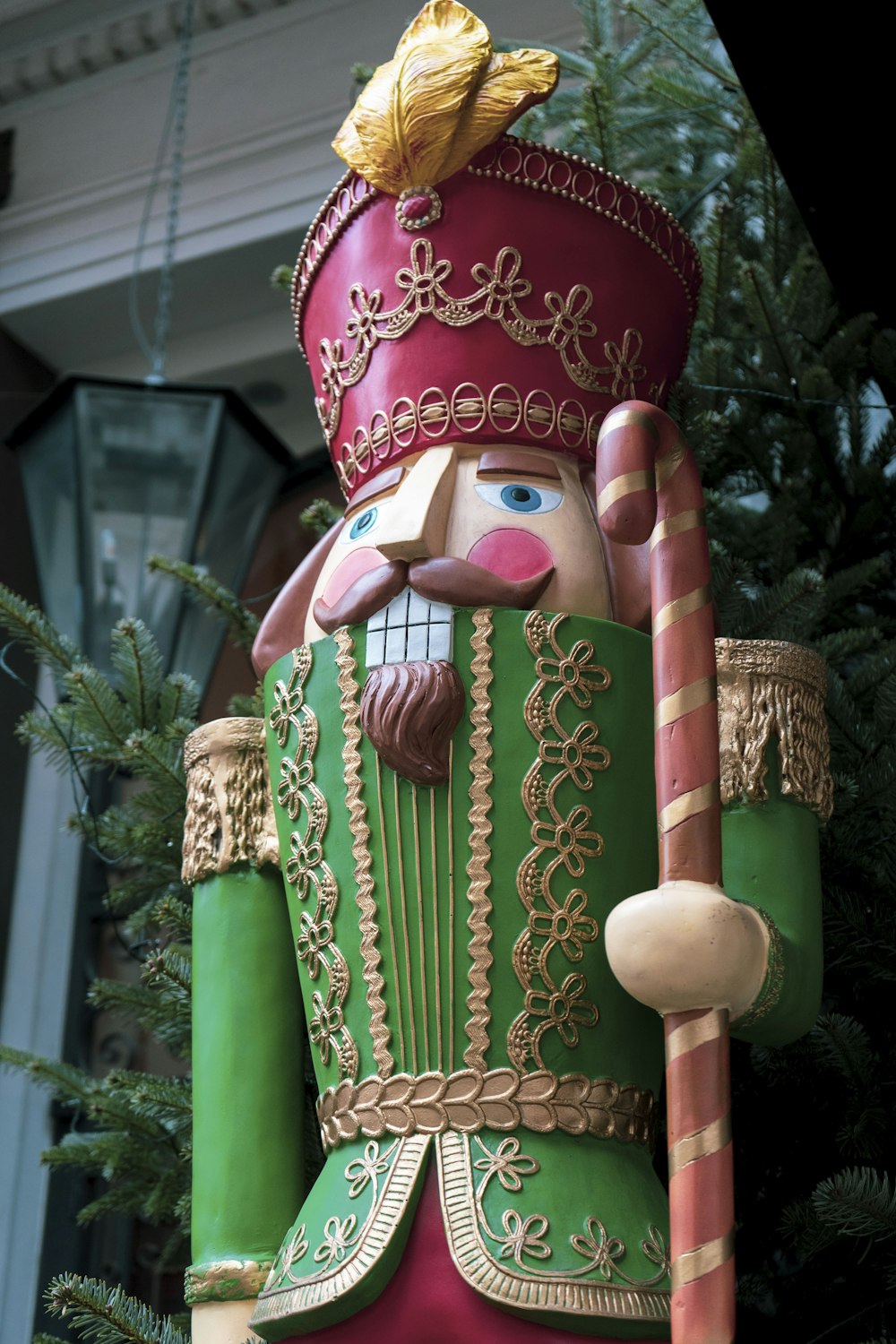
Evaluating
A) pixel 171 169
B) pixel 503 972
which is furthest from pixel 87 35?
pixel 503 972

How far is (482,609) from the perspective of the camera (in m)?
1.15

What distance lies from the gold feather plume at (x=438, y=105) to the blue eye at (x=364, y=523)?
0.82 ft

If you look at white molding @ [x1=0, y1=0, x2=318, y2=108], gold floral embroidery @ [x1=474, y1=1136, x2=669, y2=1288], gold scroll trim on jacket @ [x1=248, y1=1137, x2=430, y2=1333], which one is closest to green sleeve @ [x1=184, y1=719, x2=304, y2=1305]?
gold scroll trim on jacket @ [x1=248, y1=1137, x2=430, y2=1333]

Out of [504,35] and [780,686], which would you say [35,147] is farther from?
[780,686]

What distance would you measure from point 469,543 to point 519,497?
0.06 meters

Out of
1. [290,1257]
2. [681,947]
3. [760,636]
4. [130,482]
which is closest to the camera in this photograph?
[681,947]

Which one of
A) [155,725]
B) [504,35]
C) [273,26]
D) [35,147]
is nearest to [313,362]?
[155,725]

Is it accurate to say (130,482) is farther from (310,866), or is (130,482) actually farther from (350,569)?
(310,866)

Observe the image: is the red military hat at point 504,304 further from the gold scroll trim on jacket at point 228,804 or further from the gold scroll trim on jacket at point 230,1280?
the gold scroll trim on jacket at point 230,1280

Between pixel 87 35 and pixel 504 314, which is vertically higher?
pixel 87 35

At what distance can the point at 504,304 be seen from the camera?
126cm

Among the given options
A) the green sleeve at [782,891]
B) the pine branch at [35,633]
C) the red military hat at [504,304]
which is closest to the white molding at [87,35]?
the pine branch at [35,633]

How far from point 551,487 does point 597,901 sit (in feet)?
1.02

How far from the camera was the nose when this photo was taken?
3.83ft
